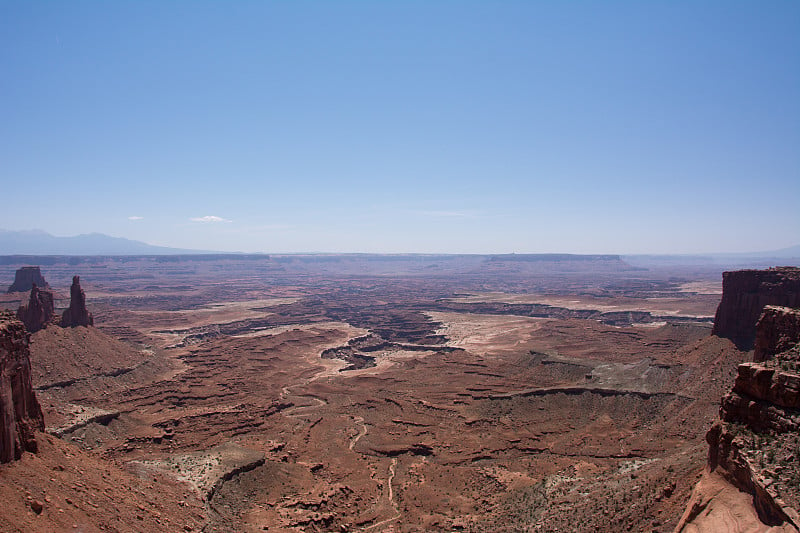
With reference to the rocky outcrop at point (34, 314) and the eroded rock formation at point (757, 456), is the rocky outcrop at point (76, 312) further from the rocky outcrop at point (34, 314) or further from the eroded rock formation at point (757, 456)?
the eroded rock formation at point (757, 456)

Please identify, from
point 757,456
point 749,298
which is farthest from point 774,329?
point 749,298

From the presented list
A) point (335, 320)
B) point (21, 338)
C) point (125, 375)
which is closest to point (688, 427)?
point (21, 338)

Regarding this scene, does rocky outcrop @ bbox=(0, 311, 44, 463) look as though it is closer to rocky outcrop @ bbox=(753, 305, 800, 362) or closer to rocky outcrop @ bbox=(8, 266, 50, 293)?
rocky outcrop @ bbox=(753, 305, 800, 362)

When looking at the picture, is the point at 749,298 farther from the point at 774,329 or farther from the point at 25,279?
the point at 25,279


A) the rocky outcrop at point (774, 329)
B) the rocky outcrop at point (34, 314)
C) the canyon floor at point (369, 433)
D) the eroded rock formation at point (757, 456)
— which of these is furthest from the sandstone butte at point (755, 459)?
the rocky outcrop at point (34, 314)

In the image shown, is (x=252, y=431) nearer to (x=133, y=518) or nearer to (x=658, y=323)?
(x=133, y=518)
